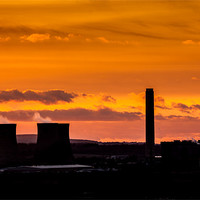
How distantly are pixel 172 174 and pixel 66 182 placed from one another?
1290 cm

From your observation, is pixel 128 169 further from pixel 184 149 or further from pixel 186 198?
pixel 186 198

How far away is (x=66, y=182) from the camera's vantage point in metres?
74.9

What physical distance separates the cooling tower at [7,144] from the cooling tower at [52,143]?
3.59 metres

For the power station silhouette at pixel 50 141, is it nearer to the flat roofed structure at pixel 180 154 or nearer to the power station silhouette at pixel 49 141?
the power station silhouette at pixel 49 141

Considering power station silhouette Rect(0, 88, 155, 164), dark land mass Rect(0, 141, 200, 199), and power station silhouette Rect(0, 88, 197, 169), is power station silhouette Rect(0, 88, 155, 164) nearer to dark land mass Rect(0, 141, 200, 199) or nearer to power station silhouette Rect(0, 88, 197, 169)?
power station silhouette Rect(0, 88, 197, 169)

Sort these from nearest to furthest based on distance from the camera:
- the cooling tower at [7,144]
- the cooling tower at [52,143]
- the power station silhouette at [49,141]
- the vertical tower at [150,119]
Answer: the cooling tower at [7,144] → the power station silhouette at [49,141] → the cooling tower at [52,143] → the vertical tower at [150,119]

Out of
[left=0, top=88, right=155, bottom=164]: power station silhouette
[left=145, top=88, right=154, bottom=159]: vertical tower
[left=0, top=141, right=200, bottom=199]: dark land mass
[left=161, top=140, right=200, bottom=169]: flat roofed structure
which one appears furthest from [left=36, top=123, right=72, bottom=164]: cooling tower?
[left=161, top=140, right=200, bottom=169]: flat roofed structure

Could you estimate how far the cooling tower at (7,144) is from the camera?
84.6 metres

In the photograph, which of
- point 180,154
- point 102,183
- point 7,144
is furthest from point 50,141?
point 180,154

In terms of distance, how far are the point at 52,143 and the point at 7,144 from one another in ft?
19.9

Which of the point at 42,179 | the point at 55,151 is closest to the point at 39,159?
the point at 55,151

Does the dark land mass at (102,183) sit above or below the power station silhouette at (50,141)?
below

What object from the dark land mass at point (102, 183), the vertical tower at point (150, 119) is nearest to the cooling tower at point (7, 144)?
the dark land mass at point (102, 183)

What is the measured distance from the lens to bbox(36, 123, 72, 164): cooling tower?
280ft
